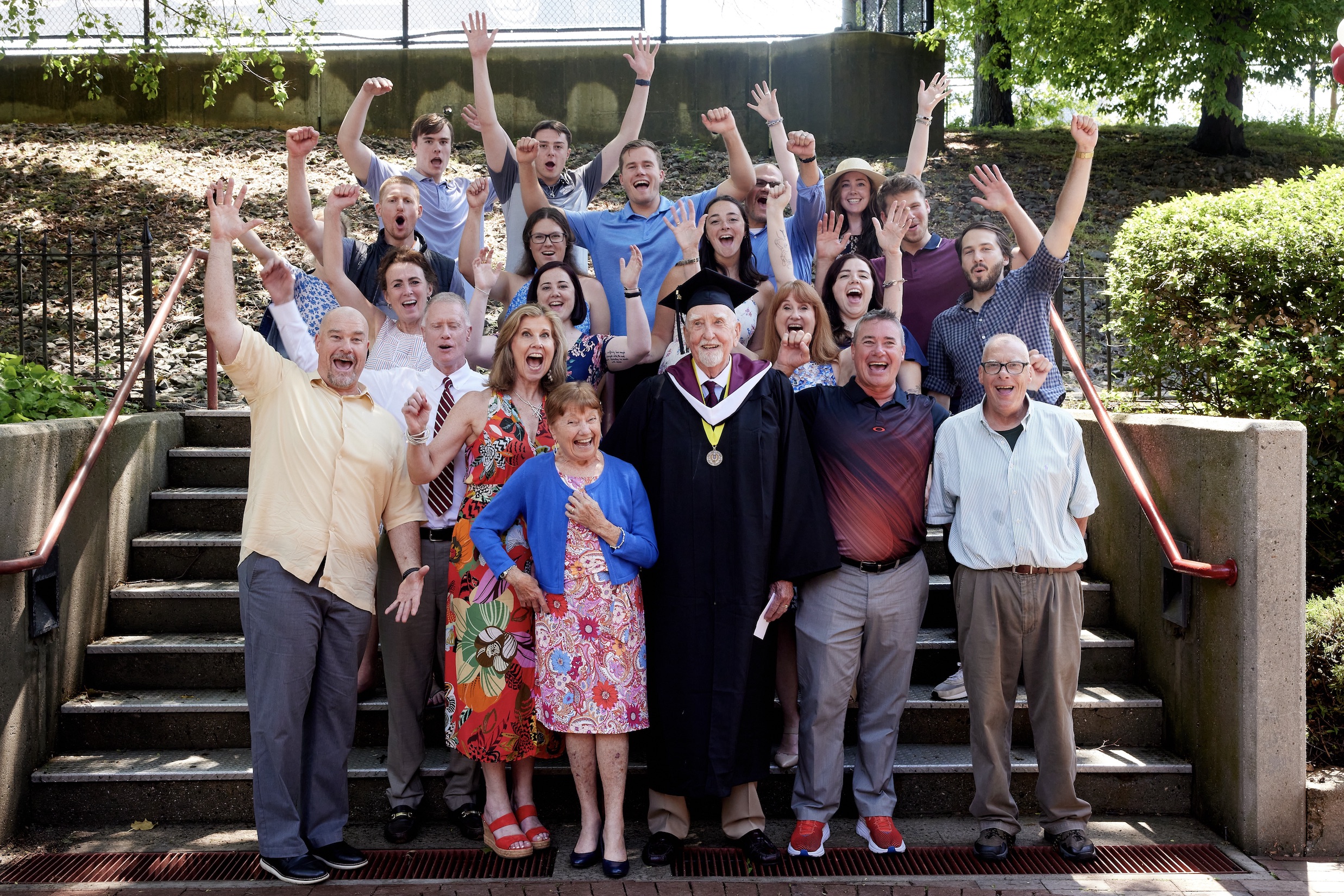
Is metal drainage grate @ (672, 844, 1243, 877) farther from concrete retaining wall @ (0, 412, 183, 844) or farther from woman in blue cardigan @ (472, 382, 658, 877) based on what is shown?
concrete retaining wall @ (0, 412, 183, 844)

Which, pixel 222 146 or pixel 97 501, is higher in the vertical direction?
pixel 222 146

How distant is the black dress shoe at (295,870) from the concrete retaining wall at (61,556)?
1.36 meters

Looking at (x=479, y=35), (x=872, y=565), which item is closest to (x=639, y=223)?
(x=479, y=35)

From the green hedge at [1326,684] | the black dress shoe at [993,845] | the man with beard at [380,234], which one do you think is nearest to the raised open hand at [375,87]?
the man with beard at [380,234]

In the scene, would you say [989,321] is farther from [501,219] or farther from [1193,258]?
[501,219]

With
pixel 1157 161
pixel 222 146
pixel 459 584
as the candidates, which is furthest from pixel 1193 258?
pixel 222 146

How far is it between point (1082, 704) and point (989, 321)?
1912 mm

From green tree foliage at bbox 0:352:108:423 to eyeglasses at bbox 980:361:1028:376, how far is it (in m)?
4.58

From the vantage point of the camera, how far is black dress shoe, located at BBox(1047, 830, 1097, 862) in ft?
14.4

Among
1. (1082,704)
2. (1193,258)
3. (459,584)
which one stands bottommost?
(1082,704)

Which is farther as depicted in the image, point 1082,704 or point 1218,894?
point 1082,704

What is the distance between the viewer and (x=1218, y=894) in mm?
4164

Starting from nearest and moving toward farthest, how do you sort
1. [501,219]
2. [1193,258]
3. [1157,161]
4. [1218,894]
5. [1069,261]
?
[1218,894]
[1193,258]
[1069,261]
[501,219]
[1157,161]

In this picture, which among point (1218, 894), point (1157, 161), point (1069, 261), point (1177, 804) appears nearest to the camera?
point (1218, 894)
